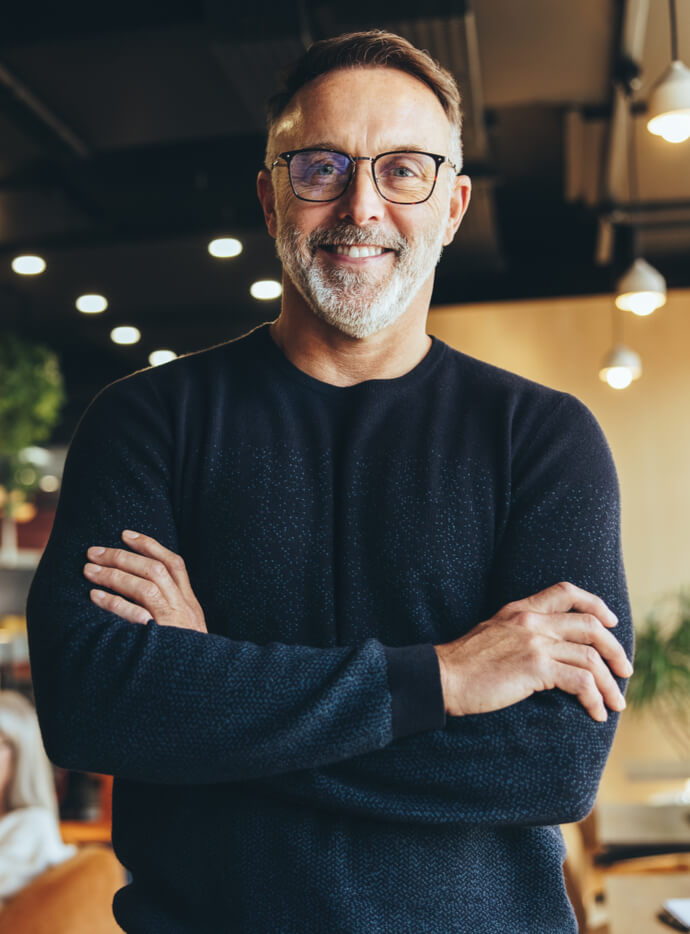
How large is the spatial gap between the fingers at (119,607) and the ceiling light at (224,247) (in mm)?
5089

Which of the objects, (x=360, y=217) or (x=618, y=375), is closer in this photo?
(x=360, y=217)

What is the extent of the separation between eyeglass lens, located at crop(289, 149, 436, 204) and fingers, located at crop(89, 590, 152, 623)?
1.80 ft

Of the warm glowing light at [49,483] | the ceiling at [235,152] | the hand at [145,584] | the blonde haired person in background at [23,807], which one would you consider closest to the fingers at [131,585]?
the hand at [145,584]

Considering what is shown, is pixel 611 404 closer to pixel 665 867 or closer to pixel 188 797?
pixel 665 867

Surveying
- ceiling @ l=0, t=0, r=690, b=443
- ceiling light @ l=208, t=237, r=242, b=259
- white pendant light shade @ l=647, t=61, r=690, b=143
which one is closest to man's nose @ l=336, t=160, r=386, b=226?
white pendant light shade @ l=647, t=61, r=690, b=143

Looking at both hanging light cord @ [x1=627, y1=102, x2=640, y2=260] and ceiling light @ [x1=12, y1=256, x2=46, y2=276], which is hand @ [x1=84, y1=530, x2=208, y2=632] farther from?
ceiling light @ [x1=12, y1=256, x2=46, y2=276]

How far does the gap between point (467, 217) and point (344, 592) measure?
16.7 ft

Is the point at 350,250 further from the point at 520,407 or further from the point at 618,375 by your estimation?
the point at 618,375

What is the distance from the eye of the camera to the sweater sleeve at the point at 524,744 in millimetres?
1133

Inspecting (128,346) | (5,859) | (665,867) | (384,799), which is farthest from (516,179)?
(384,799)

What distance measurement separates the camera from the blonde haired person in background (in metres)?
→ 2.95

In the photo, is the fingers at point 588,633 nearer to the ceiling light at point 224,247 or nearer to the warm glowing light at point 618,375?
the ceiling light at point 224,247

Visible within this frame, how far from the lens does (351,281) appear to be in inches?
51.7

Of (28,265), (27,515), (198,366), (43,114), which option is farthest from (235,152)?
(27,515)
